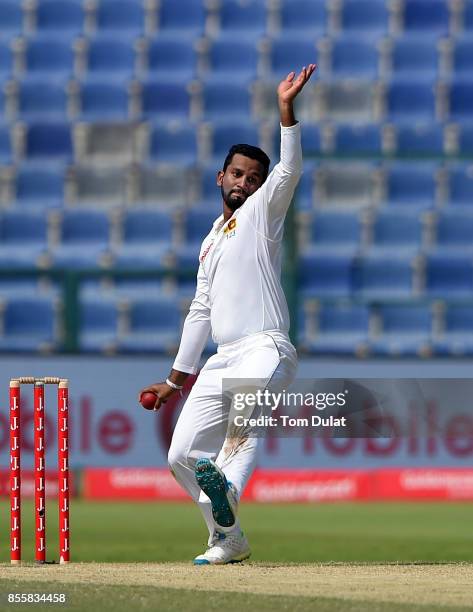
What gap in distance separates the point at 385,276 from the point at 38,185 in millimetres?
3971

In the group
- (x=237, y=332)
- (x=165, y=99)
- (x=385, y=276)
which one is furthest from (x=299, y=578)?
(x=165, y=99)

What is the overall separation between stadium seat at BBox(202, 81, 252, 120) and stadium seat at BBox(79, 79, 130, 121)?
0.92m

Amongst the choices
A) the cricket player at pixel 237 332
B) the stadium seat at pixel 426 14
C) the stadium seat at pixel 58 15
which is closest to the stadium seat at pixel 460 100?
the stadium seat at pixel 426 14

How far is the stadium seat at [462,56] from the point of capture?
51.4 feet

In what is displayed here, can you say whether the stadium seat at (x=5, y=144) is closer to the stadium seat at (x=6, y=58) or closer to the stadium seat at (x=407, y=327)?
the stadium seat at (x=6, y=58)

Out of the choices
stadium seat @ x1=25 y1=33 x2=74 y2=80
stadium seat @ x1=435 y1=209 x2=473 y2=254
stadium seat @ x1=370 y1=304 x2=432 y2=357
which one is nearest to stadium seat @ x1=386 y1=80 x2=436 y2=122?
stadium seat @ x1=435 y1=209 x2=473 y2=254

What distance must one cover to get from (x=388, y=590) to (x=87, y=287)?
8.29 meters

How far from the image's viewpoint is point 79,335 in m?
11.8

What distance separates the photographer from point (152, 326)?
1259 cm

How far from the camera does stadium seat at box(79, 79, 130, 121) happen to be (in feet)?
52.0

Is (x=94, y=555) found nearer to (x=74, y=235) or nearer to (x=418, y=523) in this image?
(x=418, y=523)

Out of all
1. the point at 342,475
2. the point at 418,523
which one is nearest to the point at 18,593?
the point at 418,523

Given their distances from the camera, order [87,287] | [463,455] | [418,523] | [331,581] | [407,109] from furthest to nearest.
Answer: [407,109] → [87,287] → [463,455] → [418,523] → [331,581]

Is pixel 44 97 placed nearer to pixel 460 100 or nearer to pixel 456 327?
pixel 460 100
